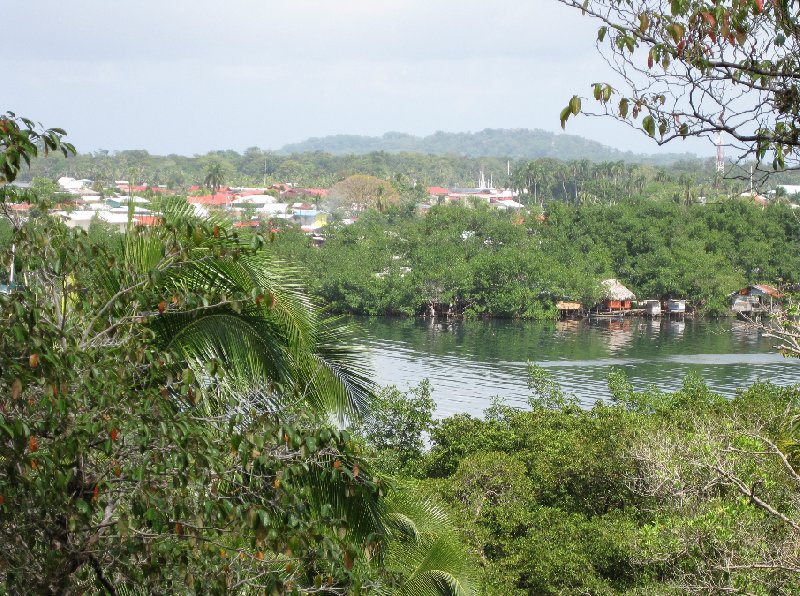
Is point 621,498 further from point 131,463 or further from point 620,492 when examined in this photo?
point 131,463

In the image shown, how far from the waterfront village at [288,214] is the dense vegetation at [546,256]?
63 centimetres

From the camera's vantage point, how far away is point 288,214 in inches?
2425

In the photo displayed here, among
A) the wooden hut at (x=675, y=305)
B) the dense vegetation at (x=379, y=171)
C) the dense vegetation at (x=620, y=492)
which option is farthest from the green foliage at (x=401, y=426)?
the dense vegetation at (x=379, y=171)

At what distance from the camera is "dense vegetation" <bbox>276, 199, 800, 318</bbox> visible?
38.3m

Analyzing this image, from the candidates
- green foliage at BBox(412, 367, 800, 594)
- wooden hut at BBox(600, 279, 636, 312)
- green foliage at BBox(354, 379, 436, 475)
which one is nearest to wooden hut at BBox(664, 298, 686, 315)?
wooden hut at BBox(600, 279, 636, 312)

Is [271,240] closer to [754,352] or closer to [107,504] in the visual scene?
[107,504]

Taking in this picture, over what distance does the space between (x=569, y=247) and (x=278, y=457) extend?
4072cm

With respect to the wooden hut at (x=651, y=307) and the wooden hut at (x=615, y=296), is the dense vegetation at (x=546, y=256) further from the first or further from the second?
the wooden hut at (x=615, y=296)

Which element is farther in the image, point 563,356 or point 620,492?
point 563,356

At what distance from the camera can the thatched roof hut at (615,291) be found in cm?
4028

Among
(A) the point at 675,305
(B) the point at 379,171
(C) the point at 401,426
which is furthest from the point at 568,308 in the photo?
(B) the point at 379,171

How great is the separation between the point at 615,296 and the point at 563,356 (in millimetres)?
11453

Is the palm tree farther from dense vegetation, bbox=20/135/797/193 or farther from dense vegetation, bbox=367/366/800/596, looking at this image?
dense vegetation, bbox=20/135/797/193

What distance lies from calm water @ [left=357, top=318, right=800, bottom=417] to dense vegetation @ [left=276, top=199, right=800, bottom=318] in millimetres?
1428
